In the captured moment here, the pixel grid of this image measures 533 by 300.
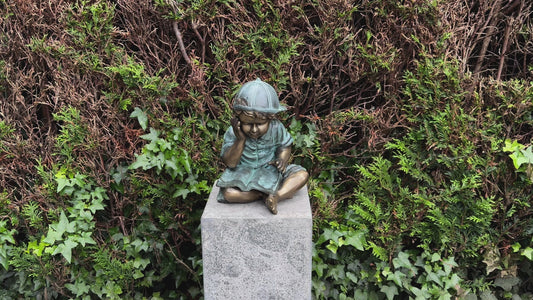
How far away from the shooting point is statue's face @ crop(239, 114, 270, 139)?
6.57 feet

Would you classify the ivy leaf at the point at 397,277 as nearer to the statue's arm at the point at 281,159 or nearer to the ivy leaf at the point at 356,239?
the ivy leaf at the point at 356,239

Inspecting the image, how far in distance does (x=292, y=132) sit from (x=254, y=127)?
0.91 m

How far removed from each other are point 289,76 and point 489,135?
4.60 feet

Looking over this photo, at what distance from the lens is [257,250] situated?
7.03 feet

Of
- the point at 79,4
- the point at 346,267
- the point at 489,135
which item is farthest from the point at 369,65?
the point at 79,4

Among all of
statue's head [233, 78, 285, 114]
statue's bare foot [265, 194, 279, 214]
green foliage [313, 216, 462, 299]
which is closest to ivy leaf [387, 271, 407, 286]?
green foliage [313, 216, 462, 299]

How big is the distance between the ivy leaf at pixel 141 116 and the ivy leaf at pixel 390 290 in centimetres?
193

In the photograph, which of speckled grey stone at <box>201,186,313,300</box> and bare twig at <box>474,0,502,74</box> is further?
bare twig at <box>474,0,502,74</box>

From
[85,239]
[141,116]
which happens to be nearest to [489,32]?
[141,116]

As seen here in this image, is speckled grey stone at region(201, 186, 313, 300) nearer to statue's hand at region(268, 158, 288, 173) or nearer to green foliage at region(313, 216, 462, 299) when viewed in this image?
statue's hand at region(268, 158, 288, 173)

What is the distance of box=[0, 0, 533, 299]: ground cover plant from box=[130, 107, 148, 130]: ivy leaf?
1 cm

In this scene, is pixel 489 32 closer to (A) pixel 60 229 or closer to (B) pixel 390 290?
(B) pixel 390 290

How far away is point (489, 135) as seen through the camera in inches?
107

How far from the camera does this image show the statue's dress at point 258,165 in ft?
6.96
